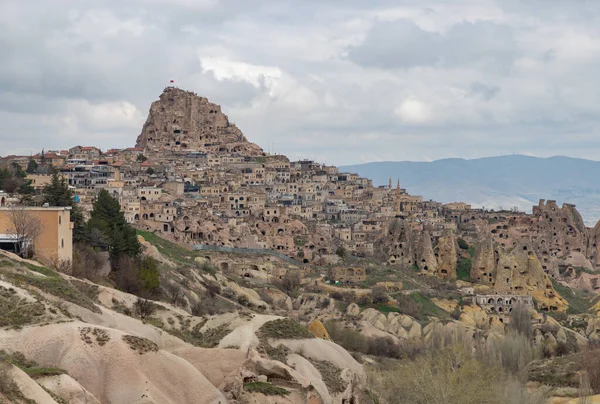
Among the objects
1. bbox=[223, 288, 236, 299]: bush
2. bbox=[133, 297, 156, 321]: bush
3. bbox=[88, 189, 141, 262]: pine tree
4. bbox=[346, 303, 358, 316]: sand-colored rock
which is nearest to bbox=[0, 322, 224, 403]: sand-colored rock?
bbox=[133, 297, 156, 321]: bush

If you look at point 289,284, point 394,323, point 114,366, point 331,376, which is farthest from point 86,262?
point 289,284

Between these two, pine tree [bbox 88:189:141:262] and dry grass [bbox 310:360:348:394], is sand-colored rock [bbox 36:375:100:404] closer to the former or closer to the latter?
dry grass [bbox 310:360:348:394]

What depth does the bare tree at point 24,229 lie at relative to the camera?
45969mm

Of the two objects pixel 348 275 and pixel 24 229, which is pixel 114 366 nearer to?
pixel 24 229

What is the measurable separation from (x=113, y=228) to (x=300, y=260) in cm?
3817

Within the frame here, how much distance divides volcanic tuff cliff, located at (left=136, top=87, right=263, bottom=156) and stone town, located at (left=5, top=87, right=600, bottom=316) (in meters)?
0.22

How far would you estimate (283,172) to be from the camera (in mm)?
150000

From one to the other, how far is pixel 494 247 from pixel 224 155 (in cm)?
6421

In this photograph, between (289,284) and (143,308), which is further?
(289,284)

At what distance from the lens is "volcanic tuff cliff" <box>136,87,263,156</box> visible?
166 m

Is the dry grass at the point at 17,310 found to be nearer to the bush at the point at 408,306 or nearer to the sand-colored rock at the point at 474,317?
the bush at the point at 408,306

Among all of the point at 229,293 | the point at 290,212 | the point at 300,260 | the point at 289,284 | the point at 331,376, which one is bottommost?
the point at 289,284

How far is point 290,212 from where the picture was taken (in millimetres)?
118188

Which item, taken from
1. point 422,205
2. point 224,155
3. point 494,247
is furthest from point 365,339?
point 224,155
